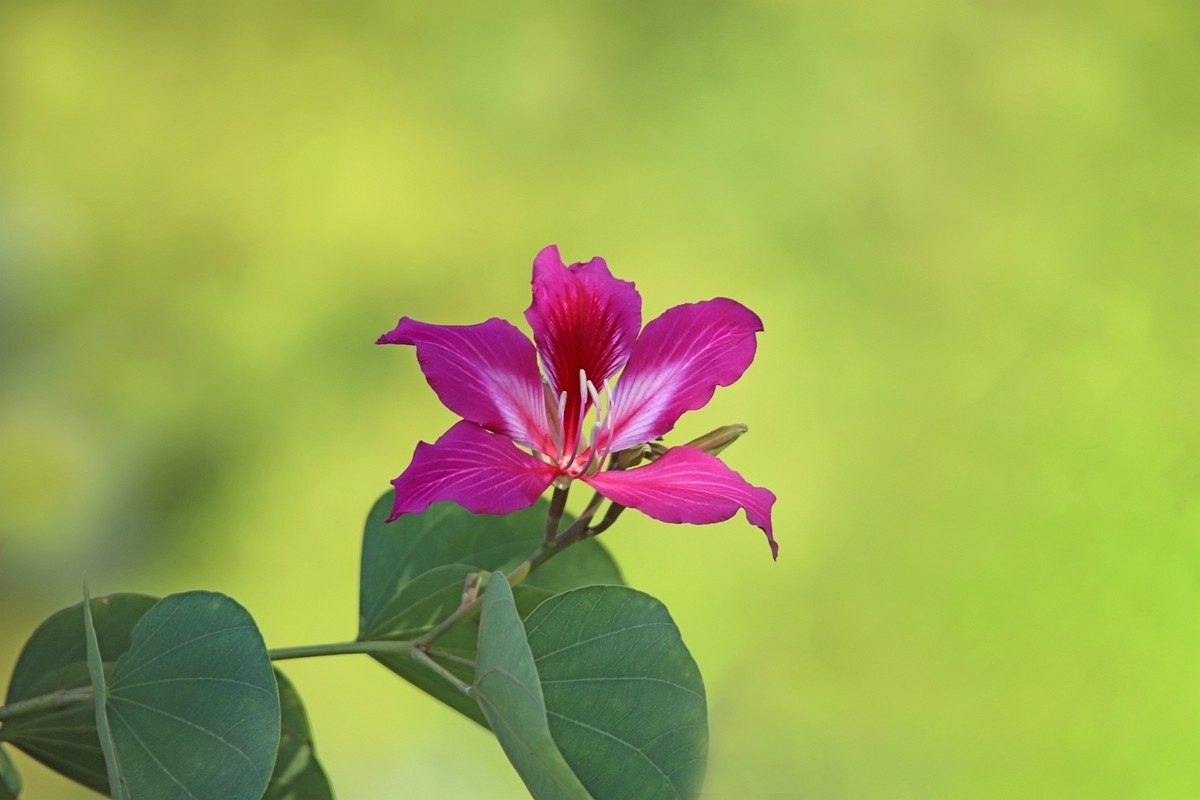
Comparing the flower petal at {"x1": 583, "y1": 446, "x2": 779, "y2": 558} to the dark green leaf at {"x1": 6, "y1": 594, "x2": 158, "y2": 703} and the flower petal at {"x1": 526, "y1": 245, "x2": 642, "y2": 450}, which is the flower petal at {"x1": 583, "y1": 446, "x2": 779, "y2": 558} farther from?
the dark green leaf at {"x1": 6, "y1": 594, "x2": 158, "y2": 703}

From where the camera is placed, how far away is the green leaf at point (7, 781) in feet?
1.21

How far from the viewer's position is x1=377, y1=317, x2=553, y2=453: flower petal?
336mm

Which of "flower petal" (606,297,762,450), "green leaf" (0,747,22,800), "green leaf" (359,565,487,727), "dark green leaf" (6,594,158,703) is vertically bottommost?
"green leaf" (0,747,22,800)

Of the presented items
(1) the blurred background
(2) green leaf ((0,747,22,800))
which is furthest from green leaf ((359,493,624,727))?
(1) the blurred background

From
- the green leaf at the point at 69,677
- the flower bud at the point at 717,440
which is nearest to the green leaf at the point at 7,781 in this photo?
the green leaf at the point at 69,677

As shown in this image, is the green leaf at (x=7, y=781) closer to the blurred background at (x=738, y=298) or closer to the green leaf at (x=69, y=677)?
the green leaf at (x=69, y=677)

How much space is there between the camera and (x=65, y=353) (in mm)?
1052

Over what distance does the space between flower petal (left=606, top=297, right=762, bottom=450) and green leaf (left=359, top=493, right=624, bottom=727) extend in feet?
0.22

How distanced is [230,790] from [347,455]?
793mm

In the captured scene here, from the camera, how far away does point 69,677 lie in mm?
385

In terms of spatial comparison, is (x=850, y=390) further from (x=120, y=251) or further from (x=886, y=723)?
(x=120, y=251)

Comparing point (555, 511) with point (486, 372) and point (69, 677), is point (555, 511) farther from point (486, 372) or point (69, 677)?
point (69, 677)

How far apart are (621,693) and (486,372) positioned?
101 mm

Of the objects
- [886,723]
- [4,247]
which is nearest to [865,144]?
[886,723]
